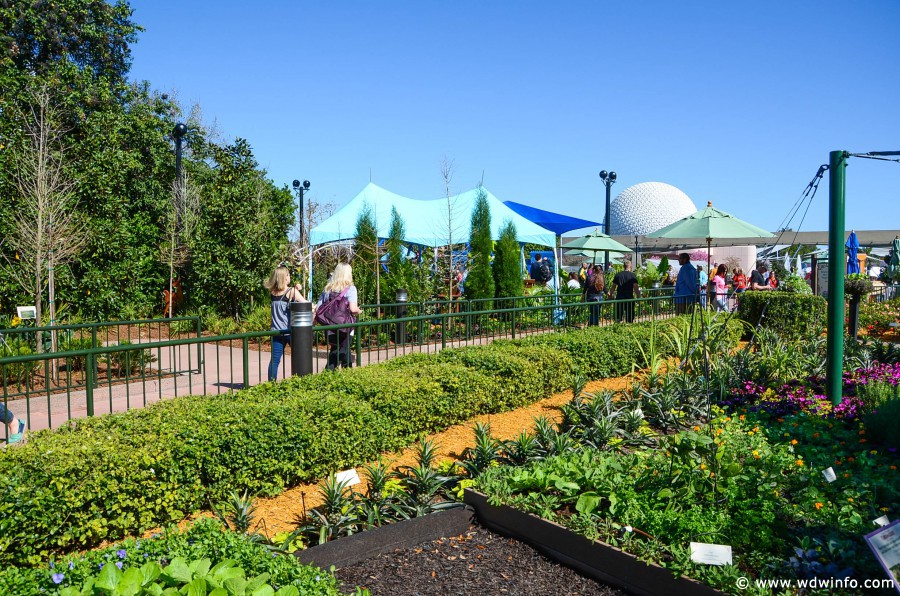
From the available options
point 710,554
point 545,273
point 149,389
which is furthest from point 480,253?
point 710,554

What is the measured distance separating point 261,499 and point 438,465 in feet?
4.71

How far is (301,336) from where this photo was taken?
6.82 m

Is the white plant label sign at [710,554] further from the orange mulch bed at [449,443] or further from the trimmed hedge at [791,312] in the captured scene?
the trimmed hedge at [791,312]

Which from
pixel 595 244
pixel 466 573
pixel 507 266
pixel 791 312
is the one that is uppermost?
pixel 595 244

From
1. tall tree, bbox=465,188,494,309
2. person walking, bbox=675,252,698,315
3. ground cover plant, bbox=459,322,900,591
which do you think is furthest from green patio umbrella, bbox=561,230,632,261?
ground cover plant, bbox=459,322,900,591

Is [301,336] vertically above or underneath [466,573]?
above

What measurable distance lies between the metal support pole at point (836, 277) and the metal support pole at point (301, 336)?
5.37m

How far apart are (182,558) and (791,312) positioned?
13.2 meters

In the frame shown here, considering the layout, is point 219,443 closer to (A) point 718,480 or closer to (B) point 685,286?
(A) point 718,480

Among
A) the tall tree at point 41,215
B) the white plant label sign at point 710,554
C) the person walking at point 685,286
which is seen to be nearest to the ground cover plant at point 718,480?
the white plant label sign at point 710,554

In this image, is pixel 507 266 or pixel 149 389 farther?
pixel 507 266

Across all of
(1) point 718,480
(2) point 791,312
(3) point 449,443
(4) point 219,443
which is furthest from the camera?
(2) point 791,312

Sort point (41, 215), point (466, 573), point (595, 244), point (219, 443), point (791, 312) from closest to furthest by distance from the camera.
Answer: point (466, 573) < point (219, 443) < point (41, 215) < point (791, 312) < point (595, 244)

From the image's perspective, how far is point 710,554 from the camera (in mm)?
3365
